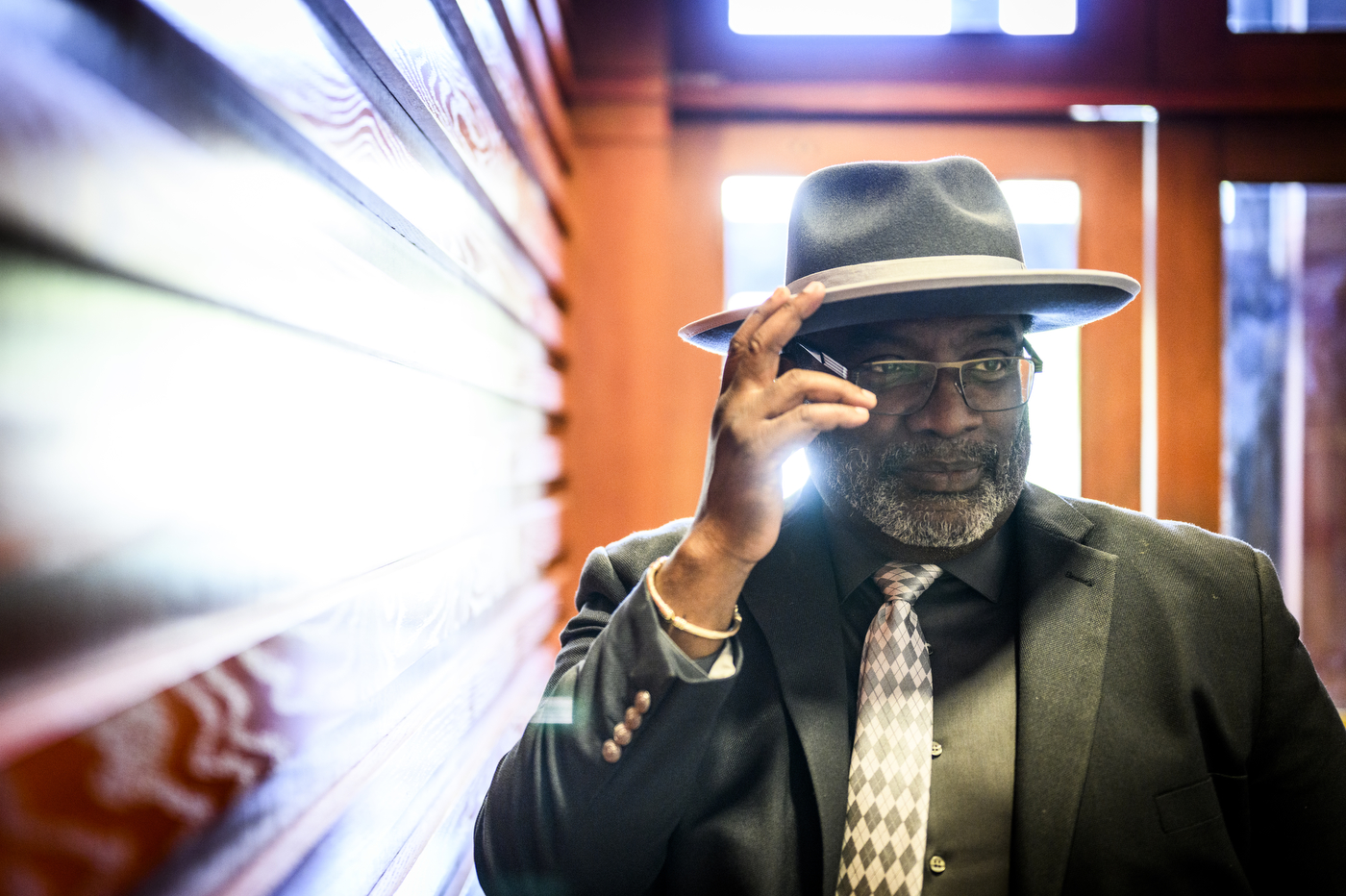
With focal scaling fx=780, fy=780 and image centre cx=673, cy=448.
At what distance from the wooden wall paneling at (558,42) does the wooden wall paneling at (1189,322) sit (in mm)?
1966

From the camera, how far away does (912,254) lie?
1.33 metres

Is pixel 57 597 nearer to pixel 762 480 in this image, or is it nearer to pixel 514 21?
pixel 762 480

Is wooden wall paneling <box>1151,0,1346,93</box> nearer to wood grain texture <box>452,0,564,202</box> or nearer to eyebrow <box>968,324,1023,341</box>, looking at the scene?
eyebrow <box>968,324,1023,341</box>

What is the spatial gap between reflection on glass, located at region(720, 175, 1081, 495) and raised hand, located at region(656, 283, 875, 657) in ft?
5.18

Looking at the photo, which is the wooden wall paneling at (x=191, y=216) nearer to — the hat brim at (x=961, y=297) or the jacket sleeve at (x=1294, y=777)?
the hat brim at (x=961, y=297)

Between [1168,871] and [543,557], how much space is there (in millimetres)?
1513

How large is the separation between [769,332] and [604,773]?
0.66 metres

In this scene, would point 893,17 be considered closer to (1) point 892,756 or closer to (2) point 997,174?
(2) point 997,174

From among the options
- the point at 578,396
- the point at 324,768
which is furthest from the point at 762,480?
the point at 578,396

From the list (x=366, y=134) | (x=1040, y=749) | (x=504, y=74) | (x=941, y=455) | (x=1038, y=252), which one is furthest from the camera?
(x=1038, y=252)

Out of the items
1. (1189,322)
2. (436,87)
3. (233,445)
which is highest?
(436,87)

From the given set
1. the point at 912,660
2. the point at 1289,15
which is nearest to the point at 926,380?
the point at 912,660

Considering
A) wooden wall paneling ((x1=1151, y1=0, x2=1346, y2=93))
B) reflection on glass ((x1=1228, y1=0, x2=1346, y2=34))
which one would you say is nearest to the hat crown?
wooden wall paneling ((x1=1151, y1=0, x2=1346, y2=93))

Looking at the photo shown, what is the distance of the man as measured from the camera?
1.09 metres
